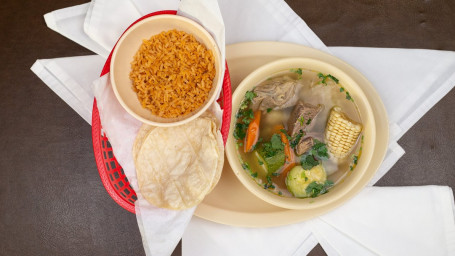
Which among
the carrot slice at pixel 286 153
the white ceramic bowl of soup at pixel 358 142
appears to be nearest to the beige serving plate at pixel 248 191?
the white ceramic bowl of soup at pixel 358 142

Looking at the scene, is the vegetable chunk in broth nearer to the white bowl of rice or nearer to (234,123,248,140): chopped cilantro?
(234,123,248,140): chopped cilantro

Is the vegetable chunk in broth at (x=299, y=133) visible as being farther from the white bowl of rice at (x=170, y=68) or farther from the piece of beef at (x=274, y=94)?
the white bowl of rice at (x=170, y=68)

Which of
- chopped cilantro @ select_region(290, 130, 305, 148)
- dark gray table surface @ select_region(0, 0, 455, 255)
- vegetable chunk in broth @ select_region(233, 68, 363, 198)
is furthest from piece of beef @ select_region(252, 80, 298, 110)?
dark gray table surface @ select_region(0, 0, 455, 255)

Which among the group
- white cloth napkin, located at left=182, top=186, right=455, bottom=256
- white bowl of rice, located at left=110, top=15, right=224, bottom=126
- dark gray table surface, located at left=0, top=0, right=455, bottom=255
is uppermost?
white bowl of rice, located at left=110, top=15, right=224, bottom=126

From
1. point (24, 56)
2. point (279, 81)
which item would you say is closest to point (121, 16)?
point (24, 56)

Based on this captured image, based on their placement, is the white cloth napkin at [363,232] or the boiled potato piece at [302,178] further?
the white cloth napkin at [363,232]

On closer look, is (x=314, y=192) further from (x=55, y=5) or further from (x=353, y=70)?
(x=55, y=5)

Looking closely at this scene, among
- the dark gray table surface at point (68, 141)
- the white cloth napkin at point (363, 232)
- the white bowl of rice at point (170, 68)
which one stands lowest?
the white cloth napkin at point (363, 232)

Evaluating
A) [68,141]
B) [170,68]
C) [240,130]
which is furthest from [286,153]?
[68,141]
